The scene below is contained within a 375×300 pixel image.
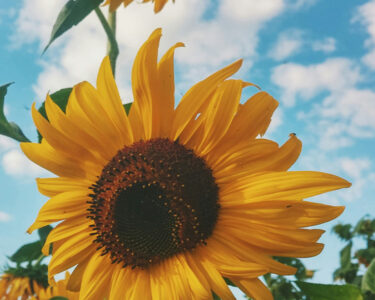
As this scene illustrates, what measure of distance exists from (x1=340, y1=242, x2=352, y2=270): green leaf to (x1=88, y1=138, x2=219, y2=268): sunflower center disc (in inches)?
109

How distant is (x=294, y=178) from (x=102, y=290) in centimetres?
65

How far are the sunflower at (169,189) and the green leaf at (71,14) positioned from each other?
0.34m

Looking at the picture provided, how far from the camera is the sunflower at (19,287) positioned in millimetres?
3238

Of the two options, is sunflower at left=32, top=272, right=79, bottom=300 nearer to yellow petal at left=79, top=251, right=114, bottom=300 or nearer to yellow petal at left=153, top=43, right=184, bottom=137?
yellow petal at left=79, top=251, right=114, bottom=300

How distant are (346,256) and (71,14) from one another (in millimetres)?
3185

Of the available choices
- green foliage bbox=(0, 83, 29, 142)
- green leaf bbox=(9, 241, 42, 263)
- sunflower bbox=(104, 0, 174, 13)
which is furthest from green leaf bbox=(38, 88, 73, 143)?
green leaf bbox=(9, 241, 42, 263)

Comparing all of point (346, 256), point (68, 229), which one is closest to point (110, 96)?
point (68, 229)

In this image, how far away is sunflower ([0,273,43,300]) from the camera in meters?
3.24

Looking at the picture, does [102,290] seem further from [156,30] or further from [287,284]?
[287,284]

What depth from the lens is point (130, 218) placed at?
56.7 inches

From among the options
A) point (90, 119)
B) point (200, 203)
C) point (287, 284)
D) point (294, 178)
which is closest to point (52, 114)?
point (90, 119)

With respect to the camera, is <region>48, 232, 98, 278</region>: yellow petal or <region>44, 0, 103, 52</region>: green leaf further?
<region>44, 0, 103, 52</region>: green leaf

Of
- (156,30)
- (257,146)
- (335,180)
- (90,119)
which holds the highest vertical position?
(156,30)

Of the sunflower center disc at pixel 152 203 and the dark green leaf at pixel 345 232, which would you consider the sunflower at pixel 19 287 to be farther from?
the dark green leaf at pixel 345 232
